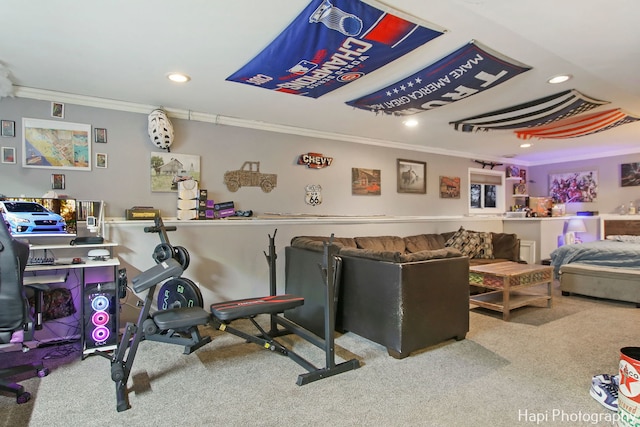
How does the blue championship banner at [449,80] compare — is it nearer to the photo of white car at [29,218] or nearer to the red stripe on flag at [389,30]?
the red stripe on flag at [389,30]

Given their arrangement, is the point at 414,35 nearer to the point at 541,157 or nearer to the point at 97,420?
the point at 97,420

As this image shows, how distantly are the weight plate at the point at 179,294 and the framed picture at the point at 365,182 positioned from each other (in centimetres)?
264

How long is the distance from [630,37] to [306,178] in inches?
131

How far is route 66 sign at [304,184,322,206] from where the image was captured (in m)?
4.72

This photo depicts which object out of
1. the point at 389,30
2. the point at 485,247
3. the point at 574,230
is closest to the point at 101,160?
the point at 389,30

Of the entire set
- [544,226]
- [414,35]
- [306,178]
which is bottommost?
[544,226]

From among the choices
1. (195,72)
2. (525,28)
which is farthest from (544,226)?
(195,72)

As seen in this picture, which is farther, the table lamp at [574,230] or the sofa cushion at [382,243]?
the table lamp at [574,230]

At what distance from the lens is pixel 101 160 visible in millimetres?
3477

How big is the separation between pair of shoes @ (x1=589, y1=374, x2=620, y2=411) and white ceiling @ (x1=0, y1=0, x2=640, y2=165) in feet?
6.95

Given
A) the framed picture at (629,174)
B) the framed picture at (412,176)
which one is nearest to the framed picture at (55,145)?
the framed picture at (412,176)

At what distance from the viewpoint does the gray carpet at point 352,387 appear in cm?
201

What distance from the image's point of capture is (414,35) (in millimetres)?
2109

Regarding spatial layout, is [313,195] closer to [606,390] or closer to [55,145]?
[55,145]
